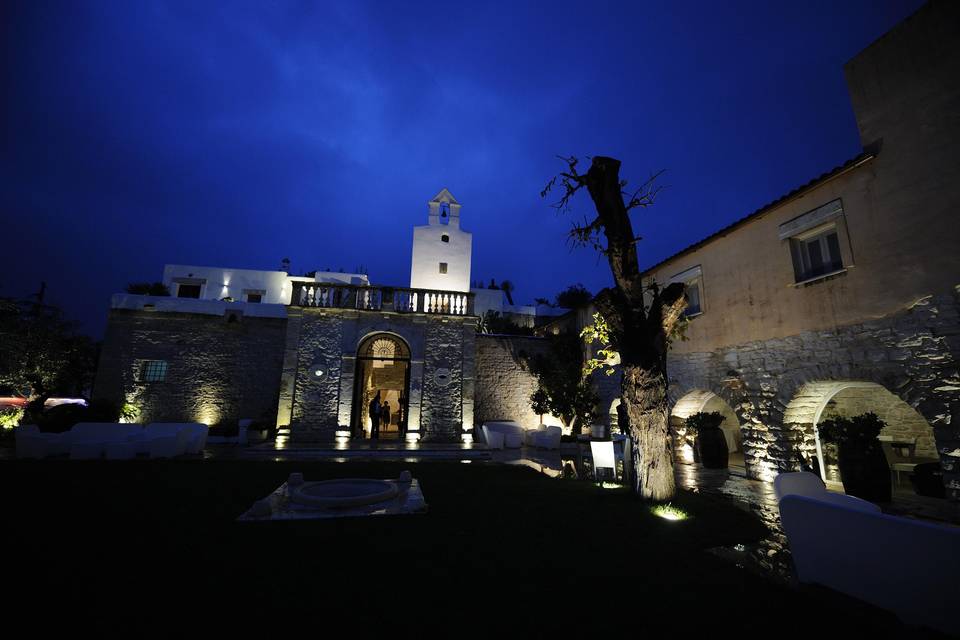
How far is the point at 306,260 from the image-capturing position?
9669 cm

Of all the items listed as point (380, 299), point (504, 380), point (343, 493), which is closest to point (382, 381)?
point (380, 299)

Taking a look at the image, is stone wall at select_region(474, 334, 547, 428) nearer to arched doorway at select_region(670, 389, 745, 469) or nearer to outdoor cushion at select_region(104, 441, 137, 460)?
arched doorway at select_region(670, 389, 745, 469)

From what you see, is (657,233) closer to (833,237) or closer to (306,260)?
(306,260)

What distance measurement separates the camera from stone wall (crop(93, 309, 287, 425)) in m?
13.3

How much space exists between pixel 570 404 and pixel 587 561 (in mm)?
Result: 10474

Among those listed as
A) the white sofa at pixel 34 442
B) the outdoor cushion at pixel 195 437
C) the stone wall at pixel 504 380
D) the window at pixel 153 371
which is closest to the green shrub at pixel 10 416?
the window at pixel 153 371

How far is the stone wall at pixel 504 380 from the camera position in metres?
14.6

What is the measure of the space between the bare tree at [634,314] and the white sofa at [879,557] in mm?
2506

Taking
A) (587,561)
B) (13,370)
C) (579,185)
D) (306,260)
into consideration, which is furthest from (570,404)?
(306,260)

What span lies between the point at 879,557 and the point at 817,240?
678 cm

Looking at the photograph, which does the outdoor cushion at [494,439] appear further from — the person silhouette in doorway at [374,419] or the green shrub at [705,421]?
the green shrub at [705,421]

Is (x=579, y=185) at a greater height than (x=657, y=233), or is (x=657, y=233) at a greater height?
(x=657, y=233)

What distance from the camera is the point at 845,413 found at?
Answer: 8.54 meters

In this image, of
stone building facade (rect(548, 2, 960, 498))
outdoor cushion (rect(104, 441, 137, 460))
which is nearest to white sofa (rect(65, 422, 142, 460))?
outdoor cushion (rect(104, 441, 137, 460))
